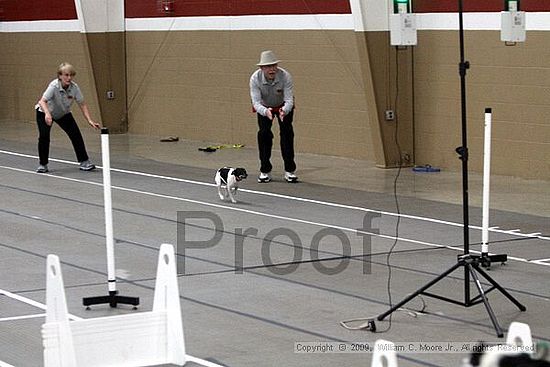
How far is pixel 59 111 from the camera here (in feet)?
53.3

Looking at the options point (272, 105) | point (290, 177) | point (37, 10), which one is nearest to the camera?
point (290, 177)

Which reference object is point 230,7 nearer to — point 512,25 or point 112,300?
point 512,25

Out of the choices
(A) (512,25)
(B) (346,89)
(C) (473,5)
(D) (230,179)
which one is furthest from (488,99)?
(D) (230,179)

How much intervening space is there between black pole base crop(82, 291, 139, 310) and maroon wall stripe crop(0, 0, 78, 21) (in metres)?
16.1

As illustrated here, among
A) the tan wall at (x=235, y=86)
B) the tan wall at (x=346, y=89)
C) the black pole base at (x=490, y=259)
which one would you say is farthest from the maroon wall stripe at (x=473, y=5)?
the black pole base at (x=490, y=259)

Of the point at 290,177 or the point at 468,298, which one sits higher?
the point at 290,177

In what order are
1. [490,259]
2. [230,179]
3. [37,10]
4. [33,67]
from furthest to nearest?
[33,67] → [37,10] → [230,179] → [490,259]

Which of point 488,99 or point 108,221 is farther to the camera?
point 488,99

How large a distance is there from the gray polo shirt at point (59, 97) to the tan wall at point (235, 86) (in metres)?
3.75

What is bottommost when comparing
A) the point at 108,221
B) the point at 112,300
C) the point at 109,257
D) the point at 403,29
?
the point at 112,300

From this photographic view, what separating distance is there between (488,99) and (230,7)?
5.72 meters

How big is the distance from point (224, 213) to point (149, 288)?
3.71 metres

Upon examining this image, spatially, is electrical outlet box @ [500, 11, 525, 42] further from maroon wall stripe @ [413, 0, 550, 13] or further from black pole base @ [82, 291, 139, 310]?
black pole base @ [82, 291, 139, 310]

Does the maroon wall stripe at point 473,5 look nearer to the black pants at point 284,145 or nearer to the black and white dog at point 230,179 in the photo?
the black pants at point 284,145
